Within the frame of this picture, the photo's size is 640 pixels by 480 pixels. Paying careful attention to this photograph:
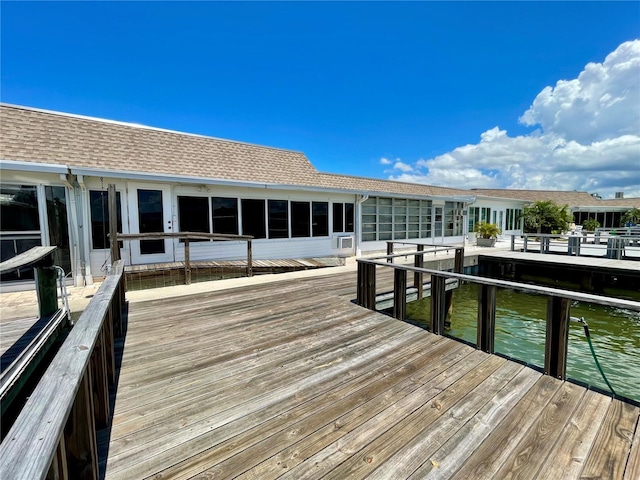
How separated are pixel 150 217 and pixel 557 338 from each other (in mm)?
8082

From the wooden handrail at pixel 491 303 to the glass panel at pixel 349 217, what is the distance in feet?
21.0

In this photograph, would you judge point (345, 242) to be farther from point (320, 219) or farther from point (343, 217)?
point (320, 219)

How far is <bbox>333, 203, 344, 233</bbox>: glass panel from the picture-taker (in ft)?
34.6

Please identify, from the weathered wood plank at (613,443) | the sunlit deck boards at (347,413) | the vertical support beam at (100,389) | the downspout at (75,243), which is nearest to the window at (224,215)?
the downspout at (75,243)

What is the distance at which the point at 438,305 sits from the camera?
3598 millimetres

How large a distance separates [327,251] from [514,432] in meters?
8.61

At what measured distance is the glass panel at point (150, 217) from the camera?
23.9ft

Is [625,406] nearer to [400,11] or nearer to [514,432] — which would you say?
[514,432]

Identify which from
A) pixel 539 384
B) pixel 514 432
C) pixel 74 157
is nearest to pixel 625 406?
pixel 539 384

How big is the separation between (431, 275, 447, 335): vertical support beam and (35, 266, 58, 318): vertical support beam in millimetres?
4590

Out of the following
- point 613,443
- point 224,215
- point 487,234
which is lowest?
point 613,443

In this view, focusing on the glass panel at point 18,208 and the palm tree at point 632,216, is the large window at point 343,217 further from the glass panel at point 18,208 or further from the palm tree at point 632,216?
the palm tree at point 632,216

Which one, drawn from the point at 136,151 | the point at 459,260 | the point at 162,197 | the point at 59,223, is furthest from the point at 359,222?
the point at 59,223

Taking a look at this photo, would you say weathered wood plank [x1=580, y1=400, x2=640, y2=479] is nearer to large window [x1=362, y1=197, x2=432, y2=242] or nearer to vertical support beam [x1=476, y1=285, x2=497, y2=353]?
vertical support beam [x1=476, y1=285, x2=497, y2=353]
